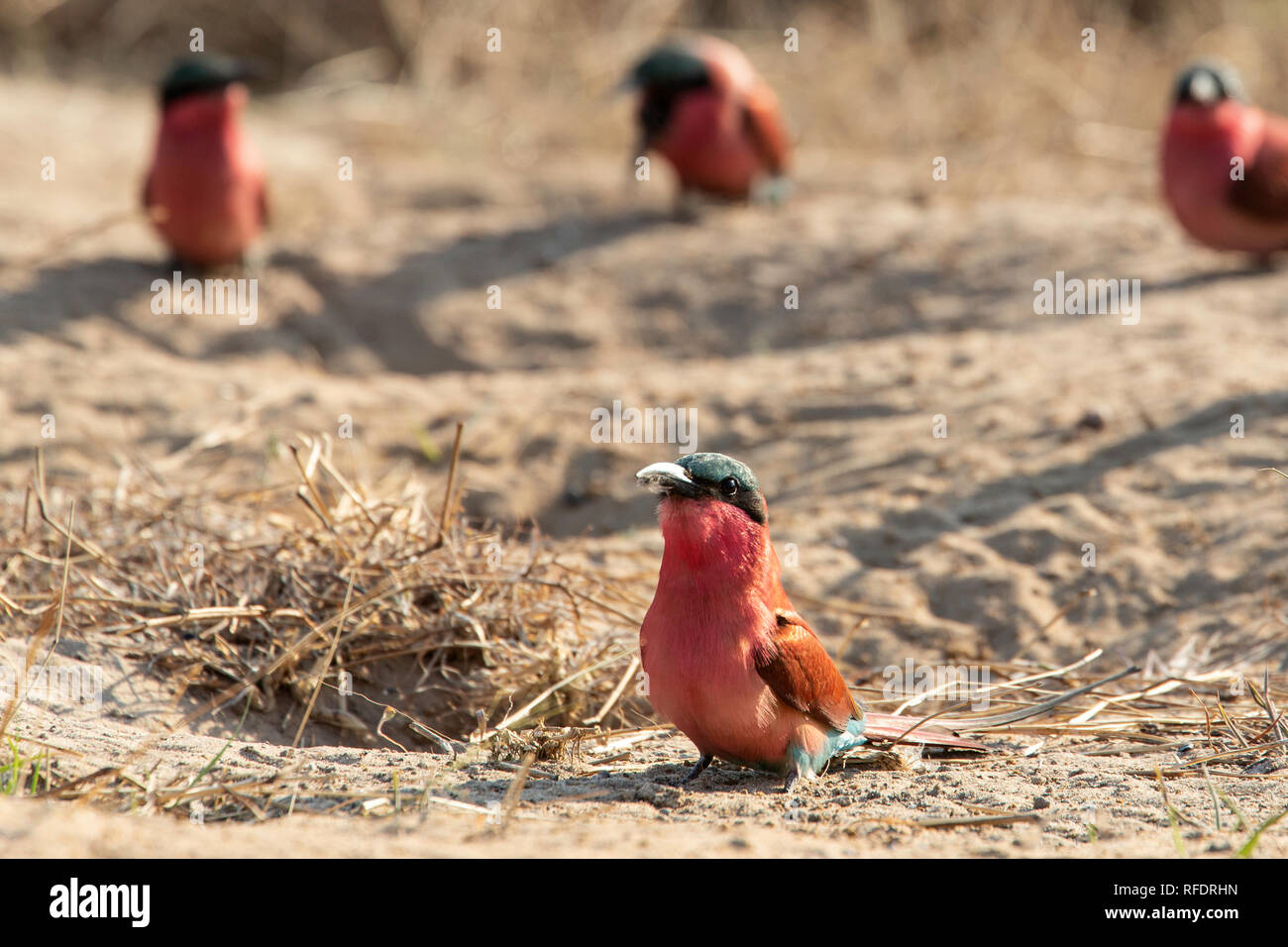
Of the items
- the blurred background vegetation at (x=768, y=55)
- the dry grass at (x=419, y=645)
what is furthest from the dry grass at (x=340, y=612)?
the blurred background vegetation at (x=768, y=55)

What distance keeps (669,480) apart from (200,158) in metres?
4.36

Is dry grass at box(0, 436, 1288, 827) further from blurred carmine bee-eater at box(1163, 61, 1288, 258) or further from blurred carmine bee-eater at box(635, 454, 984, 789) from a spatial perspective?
blurred carmine bee-eater at box(1163, 61, 1288, 258)

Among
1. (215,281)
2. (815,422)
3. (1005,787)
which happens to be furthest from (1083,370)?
(215,281)

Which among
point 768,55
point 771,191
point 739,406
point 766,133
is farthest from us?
point 768,55

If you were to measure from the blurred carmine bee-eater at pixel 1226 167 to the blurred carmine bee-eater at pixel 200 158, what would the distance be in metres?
4.21

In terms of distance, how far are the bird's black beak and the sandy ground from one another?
0.58m

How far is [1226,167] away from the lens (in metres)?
5.69

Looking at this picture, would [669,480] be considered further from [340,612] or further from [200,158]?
[200,158]

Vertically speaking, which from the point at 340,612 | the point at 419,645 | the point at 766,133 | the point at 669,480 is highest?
the point at 766,133

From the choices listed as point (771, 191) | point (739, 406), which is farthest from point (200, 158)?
point (771, 191)

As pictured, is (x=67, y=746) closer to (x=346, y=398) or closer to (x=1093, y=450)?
(x=346, y=398)

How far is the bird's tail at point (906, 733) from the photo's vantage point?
108 inches

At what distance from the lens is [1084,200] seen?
723 cm

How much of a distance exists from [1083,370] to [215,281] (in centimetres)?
399
